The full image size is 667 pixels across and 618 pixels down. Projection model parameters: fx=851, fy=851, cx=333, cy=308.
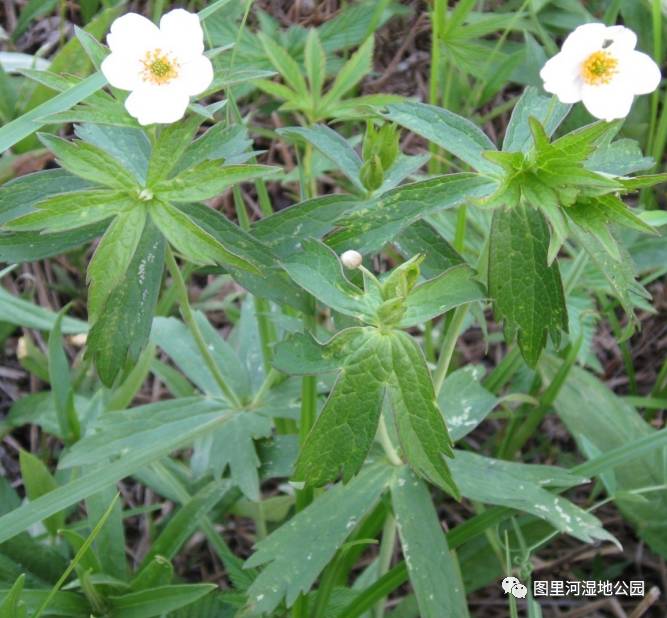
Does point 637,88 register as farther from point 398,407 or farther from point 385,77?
point 385,77

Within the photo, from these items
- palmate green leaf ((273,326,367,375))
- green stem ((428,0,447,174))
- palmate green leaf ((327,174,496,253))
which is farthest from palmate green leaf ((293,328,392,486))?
green stem ((428,0,447,174))

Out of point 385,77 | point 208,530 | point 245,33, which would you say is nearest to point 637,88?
point 208,530

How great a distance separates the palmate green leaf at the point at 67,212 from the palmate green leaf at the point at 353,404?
0.38m

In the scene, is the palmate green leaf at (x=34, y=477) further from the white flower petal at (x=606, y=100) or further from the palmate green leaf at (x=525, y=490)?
the white flower petal at (x=606, y=100)

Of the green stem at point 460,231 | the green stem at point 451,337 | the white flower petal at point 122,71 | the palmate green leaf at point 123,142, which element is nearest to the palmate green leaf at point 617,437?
the green stem at point 460,231

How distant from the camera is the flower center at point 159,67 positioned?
3.81ft

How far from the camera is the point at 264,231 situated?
1.38m

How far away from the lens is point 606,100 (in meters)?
1.13

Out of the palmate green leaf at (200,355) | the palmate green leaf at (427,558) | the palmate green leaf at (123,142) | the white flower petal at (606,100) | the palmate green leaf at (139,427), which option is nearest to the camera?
the white flower petal at (606,100)

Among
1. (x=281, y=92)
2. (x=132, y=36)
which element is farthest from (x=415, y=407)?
(x=281, y=92)

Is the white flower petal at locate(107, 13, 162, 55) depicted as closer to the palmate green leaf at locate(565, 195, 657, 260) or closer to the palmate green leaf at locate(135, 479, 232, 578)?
the palmate green leaf at locate(565, 195, 657, 260)

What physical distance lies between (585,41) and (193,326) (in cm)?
79

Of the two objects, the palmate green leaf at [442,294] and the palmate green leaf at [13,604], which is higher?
the palmate green leaf at [442,294]

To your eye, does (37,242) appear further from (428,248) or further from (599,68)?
(599,68)
